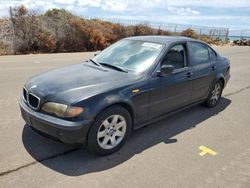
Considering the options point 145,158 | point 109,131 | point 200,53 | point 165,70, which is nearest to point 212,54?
point 200,53

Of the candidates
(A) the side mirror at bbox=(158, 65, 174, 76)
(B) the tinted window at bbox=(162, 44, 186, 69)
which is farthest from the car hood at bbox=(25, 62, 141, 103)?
(B) the tinted window at bbox=(162, 44, 186, 69)

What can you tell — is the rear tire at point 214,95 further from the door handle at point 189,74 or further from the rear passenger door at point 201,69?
the door handle at point 189,74

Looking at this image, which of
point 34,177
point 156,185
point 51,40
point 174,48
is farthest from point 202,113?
point 51,40

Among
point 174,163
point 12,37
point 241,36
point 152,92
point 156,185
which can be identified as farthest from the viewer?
point 241,36

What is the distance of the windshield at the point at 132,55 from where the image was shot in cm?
445

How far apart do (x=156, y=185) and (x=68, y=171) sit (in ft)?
3.63

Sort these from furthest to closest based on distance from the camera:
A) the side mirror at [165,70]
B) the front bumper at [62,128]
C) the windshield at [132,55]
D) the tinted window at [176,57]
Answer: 1. the tinted window at [176,57]
2. the windshield at [132,55]
3. the side mirror at [165,70]
4. the front bumper at [62,128]

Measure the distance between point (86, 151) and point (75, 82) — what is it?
1008mm

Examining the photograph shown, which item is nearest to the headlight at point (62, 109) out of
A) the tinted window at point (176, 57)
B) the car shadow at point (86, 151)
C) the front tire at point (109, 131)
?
the front tire at point (109, 131)

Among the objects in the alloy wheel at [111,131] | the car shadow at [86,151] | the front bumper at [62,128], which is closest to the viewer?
the front bumper at [62,128]

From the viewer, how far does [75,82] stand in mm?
3893

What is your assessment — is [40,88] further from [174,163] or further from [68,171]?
[174,163]

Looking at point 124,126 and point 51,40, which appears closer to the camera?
point 124,126

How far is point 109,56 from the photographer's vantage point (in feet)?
16.3
